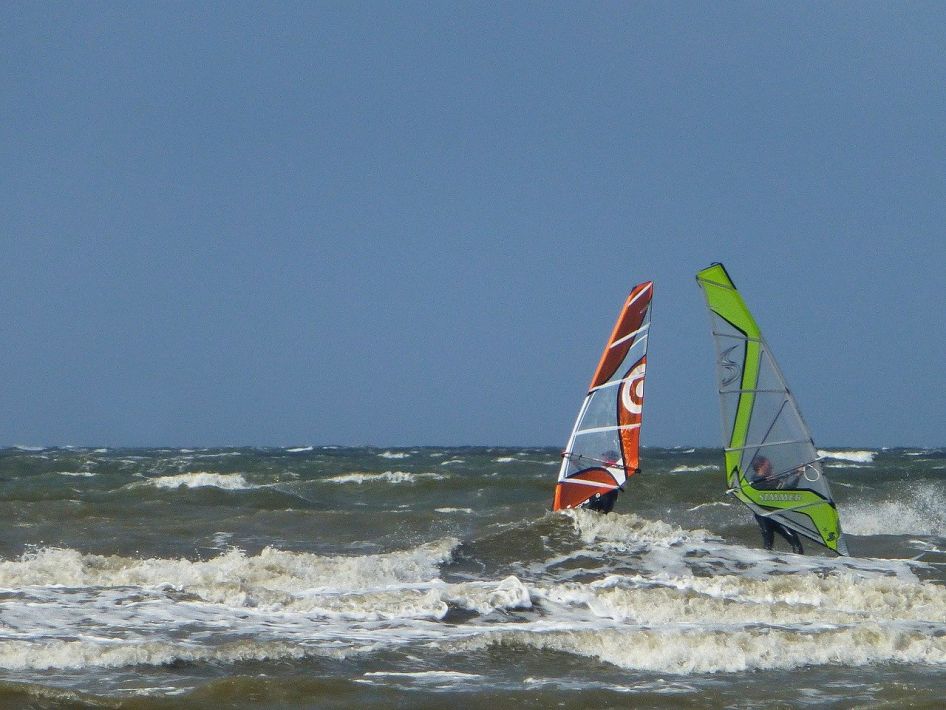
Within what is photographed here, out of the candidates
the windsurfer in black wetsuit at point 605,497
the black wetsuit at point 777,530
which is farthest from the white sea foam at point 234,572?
the black wetsuit at point 777,530

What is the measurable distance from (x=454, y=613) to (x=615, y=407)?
13.9ft

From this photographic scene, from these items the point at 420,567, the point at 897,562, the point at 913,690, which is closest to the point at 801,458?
the point at 897,562

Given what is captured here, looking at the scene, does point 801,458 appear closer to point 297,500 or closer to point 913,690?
point 913,690

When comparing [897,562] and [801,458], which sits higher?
[801,458]

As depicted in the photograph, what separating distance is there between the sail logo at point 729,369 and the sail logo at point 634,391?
4.45 ft

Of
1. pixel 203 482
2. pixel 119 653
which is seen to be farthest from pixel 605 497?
pixel 203 482

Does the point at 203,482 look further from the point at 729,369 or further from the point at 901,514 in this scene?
the point at 729,369

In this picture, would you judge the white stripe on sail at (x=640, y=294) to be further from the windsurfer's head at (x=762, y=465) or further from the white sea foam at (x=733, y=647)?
the white sea foam at (x=733, y=647)

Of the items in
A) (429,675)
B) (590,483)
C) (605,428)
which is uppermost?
(605,428)

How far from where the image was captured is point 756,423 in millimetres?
10180

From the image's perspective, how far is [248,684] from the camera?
5.43 m

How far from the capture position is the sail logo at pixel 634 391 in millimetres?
11352

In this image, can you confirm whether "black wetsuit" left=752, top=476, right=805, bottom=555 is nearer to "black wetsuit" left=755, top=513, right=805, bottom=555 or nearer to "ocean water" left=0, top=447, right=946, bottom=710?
"black wetsuit" left=755, top=513, right=805, bottom=555

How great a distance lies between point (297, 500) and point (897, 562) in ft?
34.9
